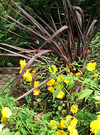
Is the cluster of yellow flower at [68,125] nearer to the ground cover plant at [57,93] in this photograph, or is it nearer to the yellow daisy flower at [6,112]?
the ground cover plant at [57,93]

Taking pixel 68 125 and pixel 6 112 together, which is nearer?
pixel 6 112

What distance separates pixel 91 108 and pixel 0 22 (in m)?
1.59

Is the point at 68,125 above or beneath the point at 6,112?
beneath

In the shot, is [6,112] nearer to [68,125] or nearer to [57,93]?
[57,93]

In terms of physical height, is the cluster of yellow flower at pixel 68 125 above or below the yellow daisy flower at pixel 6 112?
below

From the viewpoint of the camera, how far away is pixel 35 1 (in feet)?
7.95

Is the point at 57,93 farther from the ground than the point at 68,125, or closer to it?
farther from the ground

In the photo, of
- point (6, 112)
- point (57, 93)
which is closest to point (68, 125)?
point (57, 93)

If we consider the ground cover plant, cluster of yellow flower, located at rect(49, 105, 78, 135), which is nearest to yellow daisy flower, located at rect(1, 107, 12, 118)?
the ground cover plant

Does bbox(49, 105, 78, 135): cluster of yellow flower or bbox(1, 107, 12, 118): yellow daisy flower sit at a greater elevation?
bbox(1, 107, 12, 118): yellow daisy flower

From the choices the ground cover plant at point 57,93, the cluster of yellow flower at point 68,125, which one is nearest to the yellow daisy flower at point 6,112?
the ground cover plant at point 57,93

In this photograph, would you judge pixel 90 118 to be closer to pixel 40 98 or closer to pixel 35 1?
pixel 40 98

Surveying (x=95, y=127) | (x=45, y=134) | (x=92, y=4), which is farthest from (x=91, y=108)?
(x=92, y=4)

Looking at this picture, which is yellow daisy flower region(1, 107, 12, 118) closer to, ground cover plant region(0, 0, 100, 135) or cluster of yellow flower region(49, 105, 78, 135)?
ground cover plant region(0, 0, 100, 135)
